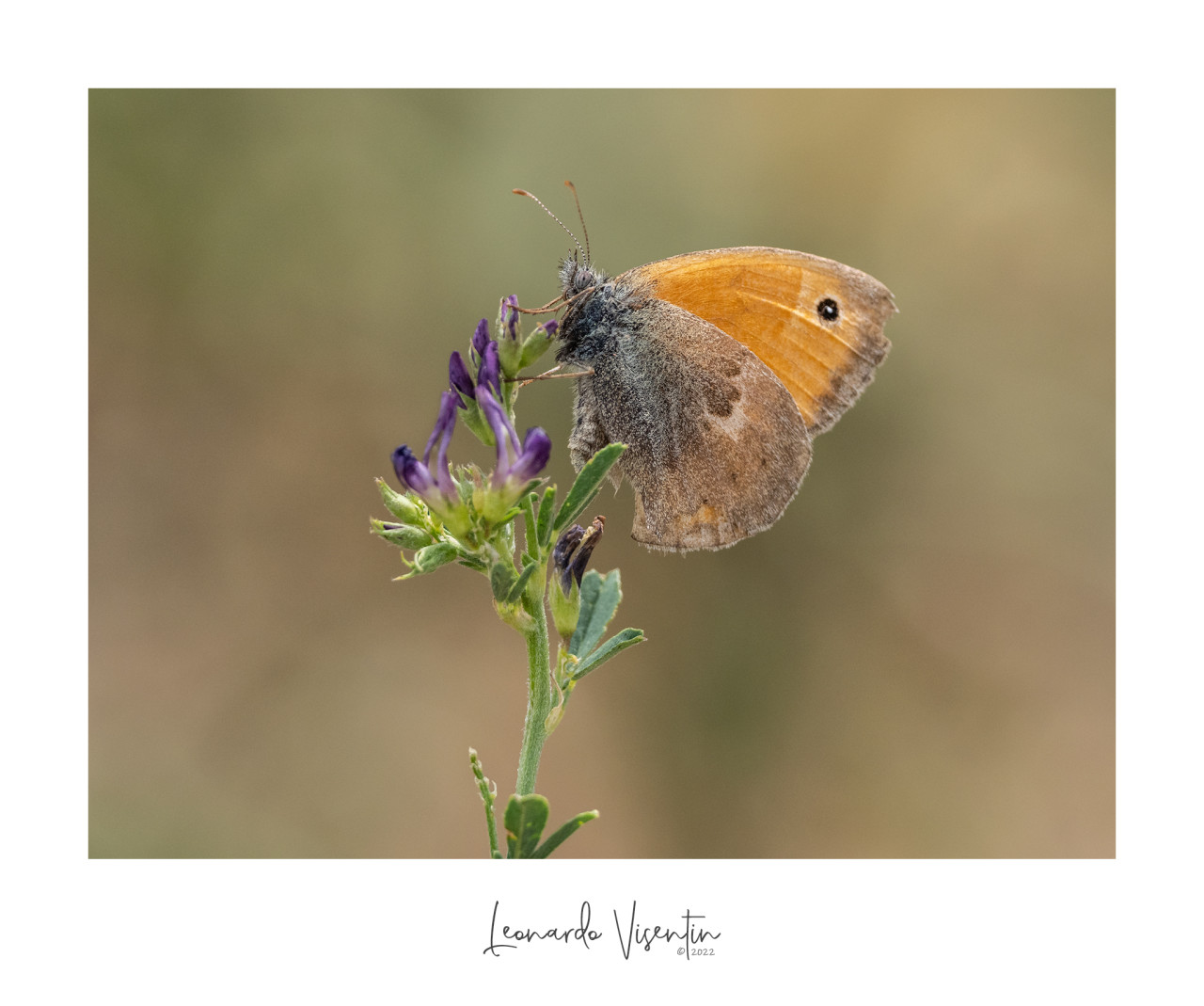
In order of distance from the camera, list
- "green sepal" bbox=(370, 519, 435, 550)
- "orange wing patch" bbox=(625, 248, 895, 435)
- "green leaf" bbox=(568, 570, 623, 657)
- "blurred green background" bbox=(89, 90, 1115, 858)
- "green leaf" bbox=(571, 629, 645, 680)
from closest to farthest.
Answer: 1. "green sepal" bbox=(370, 519, 435, 550)
2. "green leaf" bbox=(571, 629, 645, 680)
3. "green leaf" bbox=(568, 570, 623, 657)
4. "orange wing patch" bbox=(625, 248, 895, 435)
5. "blurred green background" bbox=(89, 90, 1115, 858)

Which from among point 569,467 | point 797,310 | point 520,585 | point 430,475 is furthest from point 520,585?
point 569,467

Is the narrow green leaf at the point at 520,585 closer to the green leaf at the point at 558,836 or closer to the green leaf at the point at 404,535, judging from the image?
the green leaf at the point at 404,535

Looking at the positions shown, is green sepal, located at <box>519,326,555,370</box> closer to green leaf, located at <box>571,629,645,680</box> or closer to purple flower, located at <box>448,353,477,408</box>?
purple flower, located at <box>448,353,477,408</box>

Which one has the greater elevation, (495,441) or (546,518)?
(495,441)

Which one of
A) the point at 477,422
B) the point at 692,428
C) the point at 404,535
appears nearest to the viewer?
the point at 404,535

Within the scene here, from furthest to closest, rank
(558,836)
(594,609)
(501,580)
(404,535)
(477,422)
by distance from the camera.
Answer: (594,609) → (477,422) → (404,535) → (558,836) → (501,580)

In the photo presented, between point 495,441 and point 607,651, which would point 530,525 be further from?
point 607,651

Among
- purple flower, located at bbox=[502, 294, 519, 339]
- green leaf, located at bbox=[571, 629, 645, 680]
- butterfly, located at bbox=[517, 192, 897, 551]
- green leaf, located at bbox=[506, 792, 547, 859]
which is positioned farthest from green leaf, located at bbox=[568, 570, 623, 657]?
purple flower, located at bbox=[502, 294, 519, 339]
